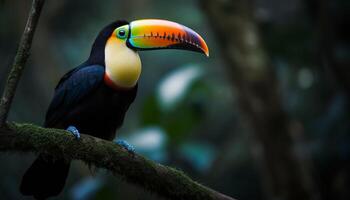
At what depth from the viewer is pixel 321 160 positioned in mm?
7523

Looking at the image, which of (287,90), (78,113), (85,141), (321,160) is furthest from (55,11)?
(85,141)

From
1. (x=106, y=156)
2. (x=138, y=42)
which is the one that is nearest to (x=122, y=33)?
(x=138, y=42)

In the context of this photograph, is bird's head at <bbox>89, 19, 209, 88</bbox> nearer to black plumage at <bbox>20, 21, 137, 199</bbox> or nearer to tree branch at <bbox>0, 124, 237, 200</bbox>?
black plumage at <bbox>20, 21, 137, 199</bbox>

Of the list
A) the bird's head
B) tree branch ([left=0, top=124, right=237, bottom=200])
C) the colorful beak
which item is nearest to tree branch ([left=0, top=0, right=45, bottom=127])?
tree branch ([left=0, top=124, right=237, bottom=200])

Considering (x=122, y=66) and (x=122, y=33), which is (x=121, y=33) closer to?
(x=122, y=33)

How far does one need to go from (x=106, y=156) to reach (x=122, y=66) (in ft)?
2.87

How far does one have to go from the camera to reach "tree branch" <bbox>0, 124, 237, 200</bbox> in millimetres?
3299

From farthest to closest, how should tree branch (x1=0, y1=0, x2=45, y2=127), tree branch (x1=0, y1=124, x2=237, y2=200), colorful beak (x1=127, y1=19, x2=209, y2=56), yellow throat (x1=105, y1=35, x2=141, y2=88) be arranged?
colorful beak (x1=127, y1=19, x2=209, y2=56) → yellow throat (x1=105, y1=35, x2=141, y2=88) → tree branch (x1=0, y1=124, x2=237, y2=200) → tree branch (x1=0, y1=0, x2=45, y2=127)

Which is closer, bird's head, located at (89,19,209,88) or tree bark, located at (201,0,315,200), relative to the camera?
bird's head, located at (89,19,209,88)

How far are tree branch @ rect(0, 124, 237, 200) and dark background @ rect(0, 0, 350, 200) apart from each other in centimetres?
129

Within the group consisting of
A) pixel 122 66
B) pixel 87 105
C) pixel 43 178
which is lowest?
pixel 43 178

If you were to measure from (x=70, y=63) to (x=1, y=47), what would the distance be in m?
2.18

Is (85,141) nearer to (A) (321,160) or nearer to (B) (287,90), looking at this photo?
(A) (321,160)

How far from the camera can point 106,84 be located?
4254mm
